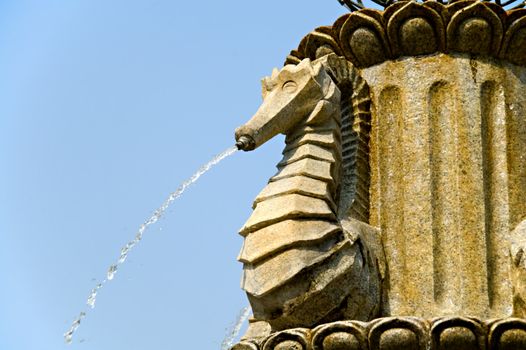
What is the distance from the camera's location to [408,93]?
1220 cm

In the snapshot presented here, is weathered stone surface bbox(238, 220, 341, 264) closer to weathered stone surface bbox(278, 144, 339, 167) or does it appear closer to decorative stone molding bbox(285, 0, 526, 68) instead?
weathered stone surface bbox(278, 144, 339, 167)

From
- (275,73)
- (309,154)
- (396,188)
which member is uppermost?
(275,73)

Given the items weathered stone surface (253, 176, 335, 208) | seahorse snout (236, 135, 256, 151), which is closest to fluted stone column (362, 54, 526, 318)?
weathered stone surface (253, 176, 335, 208)

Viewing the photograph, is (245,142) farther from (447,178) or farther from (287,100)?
(447,178)

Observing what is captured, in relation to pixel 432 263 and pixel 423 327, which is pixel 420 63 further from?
pixel 423 327

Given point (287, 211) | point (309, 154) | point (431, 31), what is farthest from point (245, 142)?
point (431, 31)

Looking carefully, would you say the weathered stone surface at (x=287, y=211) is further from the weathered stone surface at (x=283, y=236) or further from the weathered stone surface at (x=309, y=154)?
the weathered stone surface at (x=309, y=154)

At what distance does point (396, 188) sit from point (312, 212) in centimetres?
104

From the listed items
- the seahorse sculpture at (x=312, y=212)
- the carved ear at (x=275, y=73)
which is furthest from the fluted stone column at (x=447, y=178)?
the carved ear at (x=275, y=73)

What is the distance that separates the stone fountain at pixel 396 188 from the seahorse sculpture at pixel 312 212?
1 cm

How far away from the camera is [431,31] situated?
12.2 meters

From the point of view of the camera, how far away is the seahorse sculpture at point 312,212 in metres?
10.9

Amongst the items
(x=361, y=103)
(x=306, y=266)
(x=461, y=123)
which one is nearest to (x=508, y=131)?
(x=461, y=123)

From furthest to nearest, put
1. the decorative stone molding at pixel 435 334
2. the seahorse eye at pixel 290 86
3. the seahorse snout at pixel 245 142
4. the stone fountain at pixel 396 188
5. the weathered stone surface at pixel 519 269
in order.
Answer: the seahorse eye at pixel 290 86
the seahorse snout at pixel 245 142
the weathered stone surface at pixel 519 269
the stone fountain at pixel 396 188
the decorative stone molding at pixel 435 334
